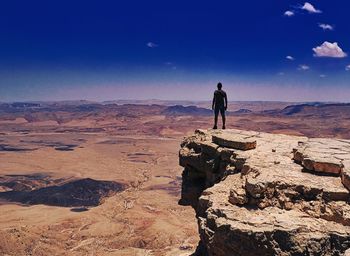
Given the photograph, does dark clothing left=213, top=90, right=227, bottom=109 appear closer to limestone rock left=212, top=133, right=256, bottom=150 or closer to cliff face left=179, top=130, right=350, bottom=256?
limestone rock left=212, top=133, right=256, bottom=150

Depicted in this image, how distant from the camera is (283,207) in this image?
6938 millimetres

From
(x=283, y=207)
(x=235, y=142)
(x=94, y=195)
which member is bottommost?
(x=94, y=195)

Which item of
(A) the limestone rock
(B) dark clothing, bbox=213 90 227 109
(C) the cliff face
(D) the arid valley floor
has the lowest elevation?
(D) the arid valley floor

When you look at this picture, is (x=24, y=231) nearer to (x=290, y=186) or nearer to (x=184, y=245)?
(x=184, y=245)

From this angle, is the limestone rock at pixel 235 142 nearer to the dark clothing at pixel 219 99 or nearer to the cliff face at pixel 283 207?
the cliff face at pixel 283 207

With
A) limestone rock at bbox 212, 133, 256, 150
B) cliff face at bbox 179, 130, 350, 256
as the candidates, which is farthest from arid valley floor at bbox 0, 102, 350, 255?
cliff face at bbox 179, 130, 350, 256

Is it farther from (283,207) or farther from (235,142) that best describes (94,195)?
(283,207)

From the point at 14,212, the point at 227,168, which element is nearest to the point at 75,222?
the point at 14,212

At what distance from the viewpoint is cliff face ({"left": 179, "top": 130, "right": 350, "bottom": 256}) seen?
606 centimetres

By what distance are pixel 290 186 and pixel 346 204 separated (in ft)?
3.28

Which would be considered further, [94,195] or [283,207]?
[94,195]

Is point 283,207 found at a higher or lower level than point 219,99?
lower

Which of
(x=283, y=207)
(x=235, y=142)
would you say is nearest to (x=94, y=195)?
(x=235, y=142)

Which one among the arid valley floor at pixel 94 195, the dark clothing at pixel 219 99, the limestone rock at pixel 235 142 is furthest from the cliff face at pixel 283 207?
the arid valley floor at pixel 94 195
